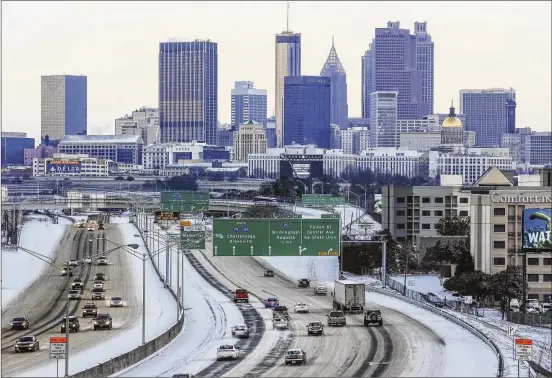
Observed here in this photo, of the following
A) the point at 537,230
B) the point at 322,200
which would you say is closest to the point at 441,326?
the point at 537,230

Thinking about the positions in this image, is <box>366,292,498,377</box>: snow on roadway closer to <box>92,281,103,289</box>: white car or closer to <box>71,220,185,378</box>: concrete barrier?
<box>71,220,185,378</box>: concrete barrier


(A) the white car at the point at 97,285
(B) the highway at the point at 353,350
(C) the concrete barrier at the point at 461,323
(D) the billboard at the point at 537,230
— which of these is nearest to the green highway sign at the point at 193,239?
(A) the white car at the point at 97,285

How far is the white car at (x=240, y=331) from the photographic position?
2096 inches

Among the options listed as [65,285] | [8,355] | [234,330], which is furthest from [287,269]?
[8,355]

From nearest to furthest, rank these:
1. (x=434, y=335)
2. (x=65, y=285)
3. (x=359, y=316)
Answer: (x=434, y=335) → (x=359, y=316) → (x=65, y=285)

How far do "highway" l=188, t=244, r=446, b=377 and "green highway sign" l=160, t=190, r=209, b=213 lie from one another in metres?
42.4

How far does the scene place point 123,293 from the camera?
2908 inches

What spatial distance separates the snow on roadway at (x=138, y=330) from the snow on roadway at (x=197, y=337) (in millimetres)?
874

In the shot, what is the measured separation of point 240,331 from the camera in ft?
176

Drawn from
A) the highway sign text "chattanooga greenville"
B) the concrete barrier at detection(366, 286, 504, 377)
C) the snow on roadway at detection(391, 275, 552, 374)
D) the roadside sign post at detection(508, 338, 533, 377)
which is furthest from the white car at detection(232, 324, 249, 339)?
the highway sign text "chattanooga greenville"

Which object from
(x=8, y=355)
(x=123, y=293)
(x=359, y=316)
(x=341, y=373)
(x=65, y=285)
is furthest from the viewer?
(x=65, y=285)

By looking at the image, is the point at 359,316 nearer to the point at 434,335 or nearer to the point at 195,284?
the point at 434,335

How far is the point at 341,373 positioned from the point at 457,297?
34.1 metres

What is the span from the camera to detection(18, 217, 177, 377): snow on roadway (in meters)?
42.7
